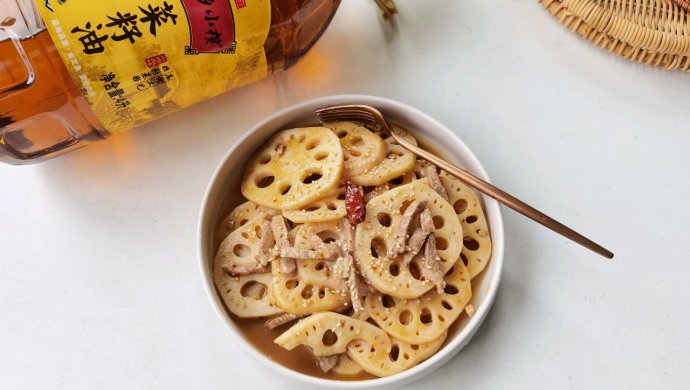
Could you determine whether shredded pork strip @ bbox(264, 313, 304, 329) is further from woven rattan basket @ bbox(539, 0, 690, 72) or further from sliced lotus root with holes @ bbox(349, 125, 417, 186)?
woven rattan basket @ bbox(539, 0, 690, 72)

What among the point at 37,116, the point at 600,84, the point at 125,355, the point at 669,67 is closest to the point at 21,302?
the point at 125,355

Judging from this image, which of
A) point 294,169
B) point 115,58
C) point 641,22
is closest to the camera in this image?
point 115,58

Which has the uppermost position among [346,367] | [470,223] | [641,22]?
[641,22]

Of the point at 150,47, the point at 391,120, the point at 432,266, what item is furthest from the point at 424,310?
the point at 150,47

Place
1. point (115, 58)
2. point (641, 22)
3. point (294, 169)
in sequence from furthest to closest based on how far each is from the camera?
point (641, 22) → point (294, 169) → point (115, 58)

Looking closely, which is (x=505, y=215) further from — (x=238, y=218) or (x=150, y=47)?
(x=150, y=47)

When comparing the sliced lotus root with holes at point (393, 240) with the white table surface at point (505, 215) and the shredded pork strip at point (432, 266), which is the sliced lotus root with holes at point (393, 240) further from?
the white table surface at point (505, 215)
